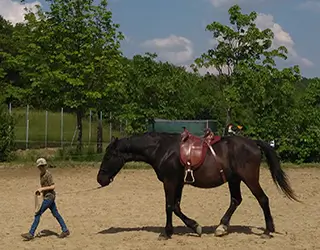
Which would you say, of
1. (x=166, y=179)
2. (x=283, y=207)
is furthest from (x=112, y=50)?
(x=166, y=179)

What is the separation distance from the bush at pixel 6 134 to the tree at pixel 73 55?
2.32 meters

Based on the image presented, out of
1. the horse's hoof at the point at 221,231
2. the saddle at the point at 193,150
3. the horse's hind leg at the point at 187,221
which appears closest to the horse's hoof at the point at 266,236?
the horse's hoof at the point at 221,231

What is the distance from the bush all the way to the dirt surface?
13.9 feet

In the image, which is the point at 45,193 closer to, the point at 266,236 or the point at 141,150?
the point at 141,150

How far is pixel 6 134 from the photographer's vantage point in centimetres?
2094

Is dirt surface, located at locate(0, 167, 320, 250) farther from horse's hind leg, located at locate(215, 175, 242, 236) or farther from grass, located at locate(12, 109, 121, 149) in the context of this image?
grass, located at locate(12, 109, 121, 149)

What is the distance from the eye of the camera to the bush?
2083 cm

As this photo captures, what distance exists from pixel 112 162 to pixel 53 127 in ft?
64.8

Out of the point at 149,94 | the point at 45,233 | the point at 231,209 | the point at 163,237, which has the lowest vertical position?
the point at 45,233

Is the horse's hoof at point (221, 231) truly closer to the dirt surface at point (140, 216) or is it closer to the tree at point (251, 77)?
the dirt surface at point (140, 216)

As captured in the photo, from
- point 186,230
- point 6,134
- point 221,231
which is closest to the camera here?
point 221,231

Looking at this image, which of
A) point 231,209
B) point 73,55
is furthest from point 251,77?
point 231,209

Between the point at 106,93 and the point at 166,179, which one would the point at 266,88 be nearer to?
the point at 106,93

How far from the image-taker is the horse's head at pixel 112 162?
348 inches
